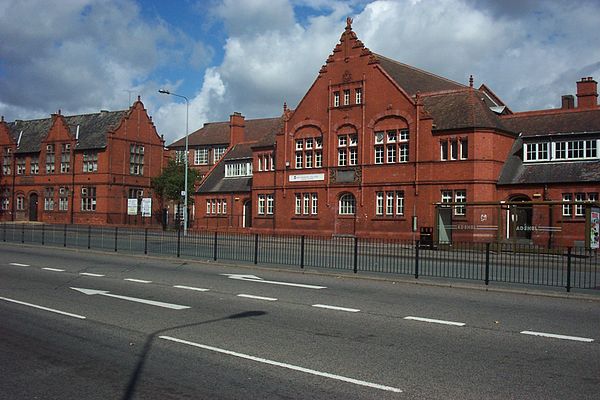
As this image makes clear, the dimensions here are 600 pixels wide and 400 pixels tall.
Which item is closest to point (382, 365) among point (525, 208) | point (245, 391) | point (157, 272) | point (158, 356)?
point (245, 391)

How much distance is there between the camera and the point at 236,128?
6994 centimetres

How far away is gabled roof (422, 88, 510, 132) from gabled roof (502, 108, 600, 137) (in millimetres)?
1084

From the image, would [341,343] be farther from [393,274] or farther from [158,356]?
Answer: [393,274]

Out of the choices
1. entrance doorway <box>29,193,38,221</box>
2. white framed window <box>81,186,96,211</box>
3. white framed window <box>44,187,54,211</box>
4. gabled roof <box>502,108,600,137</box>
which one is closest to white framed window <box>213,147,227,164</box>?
white framed window <box>81,186,96,211</box>

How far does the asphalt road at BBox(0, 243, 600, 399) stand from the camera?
6.59 metres

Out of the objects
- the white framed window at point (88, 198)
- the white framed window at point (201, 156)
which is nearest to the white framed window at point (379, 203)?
the white framed window at point (88, 198)

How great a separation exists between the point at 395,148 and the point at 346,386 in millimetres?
37709

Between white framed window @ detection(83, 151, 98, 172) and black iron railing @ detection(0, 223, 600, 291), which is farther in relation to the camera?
white framed window @ detection(83, 151, 98, 172)

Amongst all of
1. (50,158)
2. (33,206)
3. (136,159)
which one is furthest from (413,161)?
(33,206)

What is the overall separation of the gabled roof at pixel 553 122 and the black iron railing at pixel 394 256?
18.8 m

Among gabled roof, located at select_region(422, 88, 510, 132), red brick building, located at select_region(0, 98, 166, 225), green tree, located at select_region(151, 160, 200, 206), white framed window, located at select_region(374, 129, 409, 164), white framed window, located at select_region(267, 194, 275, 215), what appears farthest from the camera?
red brick building, located at select_region(0, 98, 166, 225)

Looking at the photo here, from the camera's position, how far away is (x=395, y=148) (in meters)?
43.3

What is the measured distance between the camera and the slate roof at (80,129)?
222 ft

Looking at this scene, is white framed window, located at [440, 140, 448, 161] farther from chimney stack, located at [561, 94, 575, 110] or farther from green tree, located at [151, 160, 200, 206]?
green tree, located at [151, 160, 200, 206]
